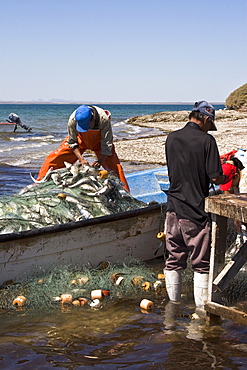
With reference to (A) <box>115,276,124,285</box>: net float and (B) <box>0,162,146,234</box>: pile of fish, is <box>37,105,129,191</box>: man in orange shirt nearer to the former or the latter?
(B) <box>0,162,146,234</box>: pile of fish

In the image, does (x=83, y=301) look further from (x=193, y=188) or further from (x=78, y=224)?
(x=193, y=188)

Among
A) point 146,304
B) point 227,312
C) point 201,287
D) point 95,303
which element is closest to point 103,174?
point 95,303

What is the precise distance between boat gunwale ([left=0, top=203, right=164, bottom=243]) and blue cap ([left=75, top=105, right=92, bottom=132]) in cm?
160

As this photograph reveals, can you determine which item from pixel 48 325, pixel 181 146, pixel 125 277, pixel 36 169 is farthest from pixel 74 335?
pixel 36 169

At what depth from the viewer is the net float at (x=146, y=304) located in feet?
16.8

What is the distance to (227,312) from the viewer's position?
14.4 feet

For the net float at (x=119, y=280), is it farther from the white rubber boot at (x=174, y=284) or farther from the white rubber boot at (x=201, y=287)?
the white rubber boot at (x=201, y=287)

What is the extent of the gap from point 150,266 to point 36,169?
36.7 feet

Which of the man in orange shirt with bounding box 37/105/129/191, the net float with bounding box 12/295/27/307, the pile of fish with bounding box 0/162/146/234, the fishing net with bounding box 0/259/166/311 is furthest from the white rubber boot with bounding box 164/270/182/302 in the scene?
the man in orange shirt with bounding box 37/105/129/191

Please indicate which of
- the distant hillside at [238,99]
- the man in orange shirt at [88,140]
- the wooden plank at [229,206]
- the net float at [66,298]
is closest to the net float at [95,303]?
the net float at [66,298]

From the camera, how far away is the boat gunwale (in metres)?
5.46

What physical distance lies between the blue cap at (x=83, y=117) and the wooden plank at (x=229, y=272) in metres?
3.40

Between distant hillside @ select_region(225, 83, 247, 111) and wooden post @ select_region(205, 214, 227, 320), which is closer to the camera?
wooden post @ select_region(205, 214, 227, 320)

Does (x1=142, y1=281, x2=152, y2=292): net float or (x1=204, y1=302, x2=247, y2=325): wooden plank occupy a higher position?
(x1=204, y1=302, x2=247, y2=325): wooden plank
